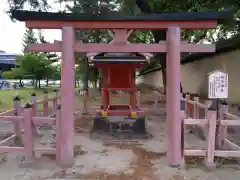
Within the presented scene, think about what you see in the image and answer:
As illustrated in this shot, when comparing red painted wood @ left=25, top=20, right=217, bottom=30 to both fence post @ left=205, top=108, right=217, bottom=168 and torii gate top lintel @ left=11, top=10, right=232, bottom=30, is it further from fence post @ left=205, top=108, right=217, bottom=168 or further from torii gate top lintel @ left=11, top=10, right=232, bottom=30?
fence post @ left=205, top=108, right=217, bottom=168

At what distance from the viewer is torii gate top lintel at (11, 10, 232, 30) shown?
17.1 ft

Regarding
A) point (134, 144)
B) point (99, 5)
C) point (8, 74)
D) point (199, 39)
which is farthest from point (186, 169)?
point (8, 74)

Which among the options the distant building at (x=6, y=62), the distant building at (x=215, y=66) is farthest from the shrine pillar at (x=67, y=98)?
the distant building at (x=6, y=62)

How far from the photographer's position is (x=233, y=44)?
40.6ft

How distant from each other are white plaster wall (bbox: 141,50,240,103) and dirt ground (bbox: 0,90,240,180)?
21.6 feet

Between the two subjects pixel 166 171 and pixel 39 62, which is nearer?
pixel 166 171

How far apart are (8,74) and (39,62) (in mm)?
4094

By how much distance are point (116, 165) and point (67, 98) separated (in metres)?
1.57

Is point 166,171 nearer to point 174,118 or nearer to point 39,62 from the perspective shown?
point 174,118

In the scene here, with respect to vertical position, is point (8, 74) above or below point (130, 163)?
above

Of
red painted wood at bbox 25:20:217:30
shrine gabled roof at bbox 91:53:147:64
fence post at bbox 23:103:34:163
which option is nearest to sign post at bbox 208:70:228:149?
red painted wood at bbox 25:20:217:30

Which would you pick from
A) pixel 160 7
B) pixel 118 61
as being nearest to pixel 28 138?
pixel 118 61

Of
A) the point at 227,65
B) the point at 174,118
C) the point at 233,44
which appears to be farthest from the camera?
the point at 227,65

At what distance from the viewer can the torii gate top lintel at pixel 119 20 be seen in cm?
522
